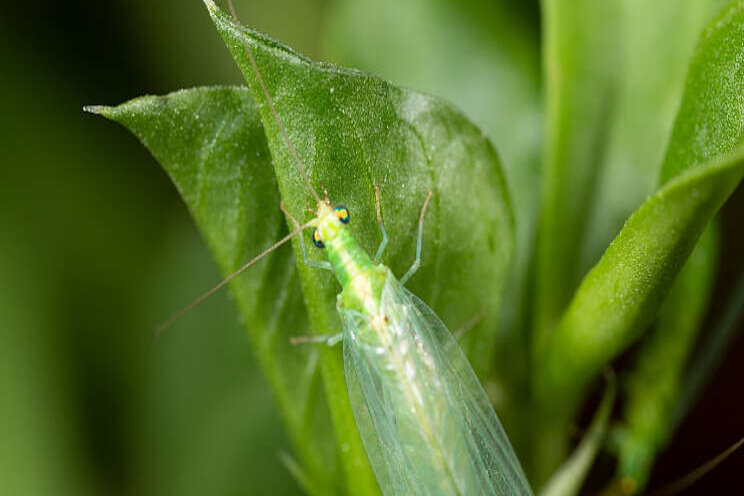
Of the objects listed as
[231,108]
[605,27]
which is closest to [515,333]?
[605,27]

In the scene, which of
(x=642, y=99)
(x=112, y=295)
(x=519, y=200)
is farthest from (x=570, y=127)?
(x=112, y=295)

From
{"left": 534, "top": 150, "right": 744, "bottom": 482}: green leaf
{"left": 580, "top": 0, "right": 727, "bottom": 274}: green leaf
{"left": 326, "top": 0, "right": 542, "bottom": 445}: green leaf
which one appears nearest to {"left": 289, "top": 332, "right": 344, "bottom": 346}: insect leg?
{"left": 534, "top": 150, "right": 744, "bottom": 482}: green leaf

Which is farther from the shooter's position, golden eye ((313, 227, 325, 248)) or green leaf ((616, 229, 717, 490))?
green leaf ((616, 229, 717, 490))

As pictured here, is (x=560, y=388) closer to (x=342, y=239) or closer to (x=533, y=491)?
(x=533, y=491)

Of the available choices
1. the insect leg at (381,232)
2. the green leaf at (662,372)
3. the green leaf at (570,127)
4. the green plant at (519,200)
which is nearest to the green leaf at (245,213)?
the green plant at (519,200)

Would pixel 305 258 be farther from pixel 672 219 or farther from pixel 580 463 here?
pixel 580 463

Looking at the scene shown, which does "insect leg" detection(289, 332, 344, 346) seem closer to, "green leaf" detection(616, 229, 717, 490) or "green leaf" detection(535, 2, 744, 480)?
"green leaf" detection(535, 2, 744, 480)
